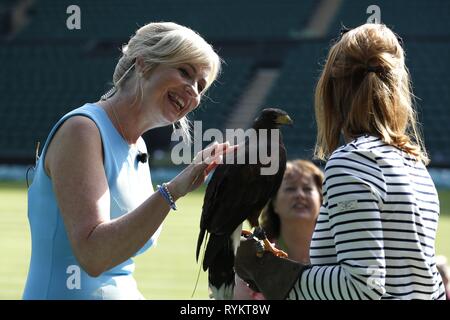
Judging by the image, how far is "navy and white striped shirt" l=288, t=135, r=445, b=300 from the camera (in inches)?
77.5

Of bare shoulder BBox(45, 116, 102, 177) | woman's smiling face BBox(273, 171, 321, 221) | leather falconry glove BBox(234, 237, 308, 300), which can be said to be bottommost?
woman's smiling face BBox(273, 171, 321, 221)

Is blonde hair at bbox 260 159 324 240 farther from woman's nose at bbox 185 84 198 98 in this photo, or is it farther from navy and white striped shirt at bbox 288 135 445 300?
navy and white striped shirt at bbox 288 135 445 300

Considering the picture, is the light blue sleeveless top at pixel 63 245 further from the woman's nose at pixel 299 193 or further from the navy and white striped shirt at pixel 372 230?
the woman's nose at pixel 299 193

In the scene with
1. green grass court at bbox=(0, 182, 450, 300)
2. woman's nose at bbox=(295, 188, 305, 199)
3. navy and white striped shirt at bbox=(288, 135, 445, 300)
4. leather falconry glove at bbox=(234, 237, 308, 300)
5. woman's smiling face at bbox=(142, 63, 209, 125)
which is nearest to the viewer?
navy and white striped shirt at bbox=(288, 135, 445, 300)

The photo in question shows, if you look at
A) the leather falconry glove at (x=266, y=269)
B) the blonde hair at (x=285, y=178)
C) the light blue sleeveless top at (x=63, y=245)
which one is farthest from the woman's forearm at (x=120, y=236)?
the blonde hair at (x=285, y=178)

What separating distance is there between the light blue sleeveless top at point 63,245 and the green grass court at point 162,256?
467 cm

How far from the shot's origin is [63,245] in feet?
7.42

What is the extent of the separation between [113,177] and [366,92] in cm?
69

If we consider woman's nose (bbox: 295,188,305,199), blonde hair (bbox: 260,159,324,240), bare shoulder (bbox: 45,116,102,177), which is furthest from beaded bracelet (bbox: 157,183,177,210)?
woman's nose (bbox: 295,188,305,199)

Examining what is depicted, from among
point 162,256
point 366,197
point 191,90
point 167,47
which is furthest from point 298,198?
point 162,256

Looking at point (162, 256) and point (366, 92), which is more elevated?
point (366, 92)

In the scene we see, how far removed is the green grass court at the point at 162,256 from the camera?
7.48 metres

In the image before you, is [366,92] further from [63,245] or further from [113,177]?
[63,245]

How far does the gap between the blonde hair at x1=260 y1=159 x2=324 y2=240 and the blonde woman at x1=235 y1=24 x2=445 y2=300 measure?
5.86 feet
